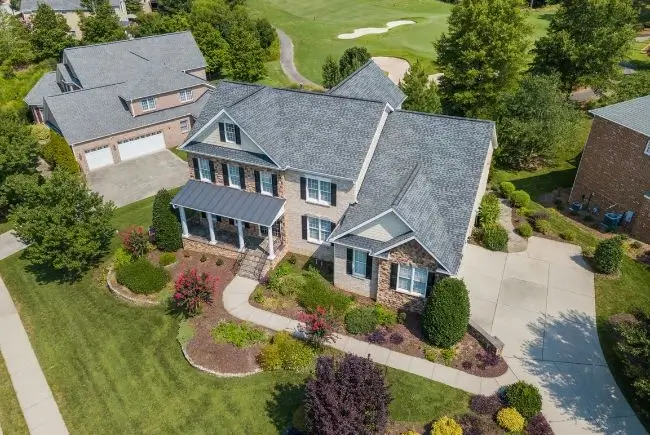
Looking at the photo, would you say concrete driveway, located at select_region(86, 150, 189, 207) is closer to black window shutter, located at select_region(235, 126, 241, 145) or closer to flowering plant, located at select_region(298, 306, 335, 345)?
black window shutter, located at select_region(235, 126, 241, 145)

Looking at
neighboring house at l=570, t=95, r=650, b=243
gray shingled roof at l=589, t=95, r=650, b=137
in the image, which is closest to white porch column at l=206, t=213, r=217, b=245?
neighboring house at l=570, t=95, r=650, b=243

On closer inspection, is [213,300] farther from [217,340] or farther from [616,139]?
[616,139]

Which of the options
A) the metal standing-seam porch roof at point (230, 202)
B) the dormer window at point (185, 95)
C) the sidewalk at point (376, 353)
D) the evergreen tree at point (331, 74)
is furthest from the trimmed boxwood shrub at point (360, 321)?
the evergreen tree at point (331, 74)

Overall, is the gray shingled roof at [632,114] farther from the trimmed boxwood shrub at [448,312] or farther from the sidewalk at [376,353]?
the sidewalk at [376,353]

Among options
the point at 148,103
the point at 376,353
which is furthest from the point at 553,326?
the point at 148,103

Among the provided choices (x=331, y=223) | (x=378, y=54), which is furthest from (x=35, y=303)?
(x=378, y=54)
